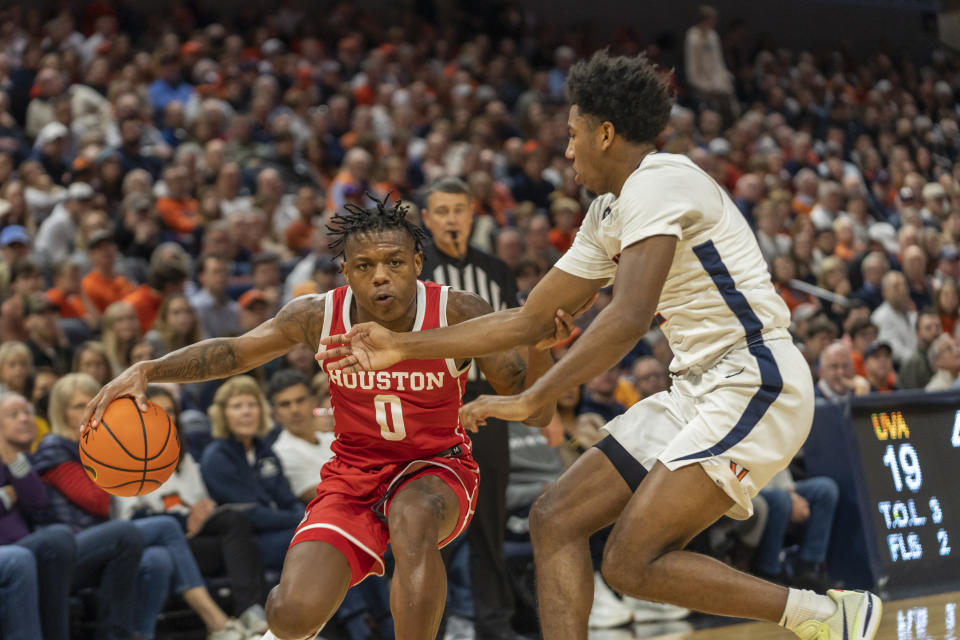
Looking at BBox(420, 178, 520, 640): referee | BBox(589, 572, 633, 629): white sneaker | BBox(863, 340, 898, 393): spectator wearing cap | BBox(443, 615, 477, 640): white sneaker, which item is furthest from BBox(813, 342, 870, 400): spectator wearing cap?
BBox(420, 178, 520, 640): referee

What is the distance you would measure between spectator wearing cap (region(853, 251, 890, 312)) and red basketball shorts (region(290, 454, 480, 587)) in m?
8.13

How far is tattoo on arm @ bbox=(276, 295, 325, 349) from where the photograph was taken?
4.27 m

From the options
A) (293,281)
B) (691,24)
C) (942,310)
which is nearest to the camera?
(293,281)

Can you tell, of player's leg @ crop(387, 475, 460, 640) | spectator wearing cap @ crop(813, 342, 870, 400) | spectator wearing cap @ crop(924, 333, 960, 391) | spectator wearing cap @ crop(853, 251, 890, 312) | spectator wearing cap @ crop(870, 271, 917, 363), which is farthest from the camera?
spectator wearing cap @ crop(853, 251, 890, 312)

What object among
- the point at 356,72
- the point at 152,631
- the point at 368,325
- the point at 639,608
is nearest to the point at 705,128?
the point at 356,72

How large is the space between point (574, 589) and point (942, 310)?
825 cm

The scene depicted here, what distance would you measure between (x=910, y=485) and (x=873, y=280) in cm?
466

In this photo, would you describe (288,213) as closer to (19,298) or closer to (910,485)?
(19,298)

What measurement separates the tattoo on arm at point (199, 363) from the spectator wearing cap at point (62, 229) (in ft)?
16.2

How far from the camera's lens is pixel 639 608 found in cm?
688

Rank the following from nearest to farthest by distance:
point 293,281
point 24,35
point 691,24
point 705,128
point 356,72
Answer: point 293,281
point 24,35
point 356,72
point 705,128
point 691,24

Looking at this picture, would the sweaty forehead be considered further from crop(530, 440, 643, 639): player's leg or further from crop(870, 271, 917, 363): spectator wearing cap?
crop(870, 271, 917, 363): spectator wearing cap

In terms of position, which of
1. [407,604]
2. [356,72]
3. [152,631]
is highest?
[356,72]

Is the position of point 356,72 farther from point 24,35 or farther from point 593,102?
point 593,102
